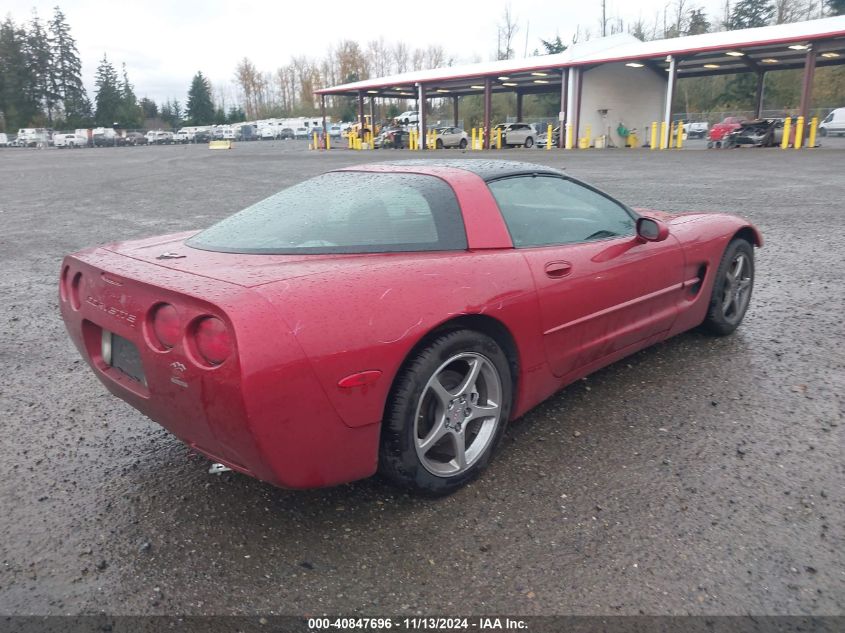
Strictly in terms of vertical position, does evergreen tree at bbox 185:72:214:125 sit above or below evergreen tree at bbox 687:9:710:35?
below

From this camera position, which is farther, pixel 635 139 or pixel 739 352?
pixel 635 139

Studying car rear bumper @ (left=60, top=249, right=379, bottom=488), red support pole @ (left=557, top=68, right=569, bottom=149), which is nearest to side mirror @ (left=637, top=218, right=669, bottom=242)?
car rear bumper @ (left=60, top=249, right=379, bottom=488)

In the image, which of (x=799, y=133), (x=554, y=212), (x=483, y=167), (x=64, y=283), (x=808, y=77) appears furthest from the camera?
(x=808, y=77)

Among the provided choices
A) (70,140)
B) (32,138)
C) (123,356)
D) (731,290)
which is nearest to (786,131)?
(731,290)

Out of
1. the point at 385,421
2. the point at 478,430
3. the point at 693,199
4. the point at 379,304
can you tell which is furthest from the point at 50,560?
the point at 693,199

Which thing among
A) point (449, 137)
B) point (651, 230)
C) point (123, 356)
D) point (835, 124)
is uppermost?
point (835, 124)

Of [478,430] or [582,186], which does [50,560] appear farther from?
[582,186]

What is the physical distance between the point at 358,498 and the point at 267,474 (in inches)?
23.7

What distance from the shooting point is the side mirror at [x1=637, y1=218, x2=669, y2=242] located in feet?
11.5

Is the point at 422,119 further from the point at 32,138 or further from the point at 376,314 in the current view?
the point at 32,138

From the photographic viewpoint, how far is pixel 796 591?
83.1 inches

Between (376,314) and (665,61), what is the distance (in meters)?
37.7

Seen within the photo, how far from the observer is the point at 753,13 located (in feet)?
218

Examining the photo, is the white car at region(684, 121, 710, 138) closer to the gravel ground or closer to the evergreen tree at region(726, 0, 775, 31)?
the evergreen tree at region(726, 0, 775, 31)
